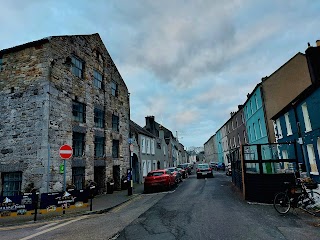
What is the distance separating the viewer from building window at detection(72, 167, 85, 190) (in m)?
14.6

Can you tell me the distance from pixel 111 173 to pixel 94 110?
17.5 feet

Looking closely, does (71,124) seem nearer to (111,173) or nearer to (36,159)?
(36,159)

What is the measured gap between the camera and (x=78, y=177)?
14.9 meters

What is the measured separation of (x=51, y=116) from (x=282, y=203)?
12.3m

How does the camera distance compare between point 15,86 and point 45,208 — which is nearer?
point 45,208

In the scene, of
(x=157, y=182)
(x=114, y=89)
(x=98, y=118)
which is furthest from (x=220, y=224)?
(x=114, y=89)

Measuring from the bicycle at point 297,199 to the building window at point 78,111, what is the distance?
41.6ft

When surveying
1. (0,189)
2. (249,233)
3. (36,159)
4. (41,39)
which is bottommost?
(249,233)

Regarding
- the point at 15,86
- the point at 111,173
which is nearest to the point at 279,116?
the point at 111,173

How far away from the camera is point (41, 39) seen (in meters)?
13.8

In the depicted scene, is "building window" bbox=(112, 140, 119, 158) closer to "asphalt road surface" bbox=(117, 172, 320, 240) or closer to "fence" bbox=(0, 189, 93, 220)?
"fence" bbox=(0, 189, 93, 220)

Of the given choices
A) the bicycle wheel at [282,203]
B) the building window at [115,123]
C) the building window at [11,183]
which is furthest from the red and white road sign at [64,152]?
the building window at [115,123]

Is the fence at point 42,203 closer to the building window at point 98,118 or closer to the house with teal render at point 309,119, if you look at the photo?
the building window at point 98,118

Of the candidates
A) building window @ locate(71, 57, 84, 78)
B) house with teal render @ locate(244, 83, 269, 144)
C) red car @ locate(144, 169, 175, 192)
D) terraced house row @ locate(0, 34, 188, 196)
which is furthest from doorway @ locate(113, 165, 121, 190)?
house with teal render @ locate(244, 83, 269, 144)
